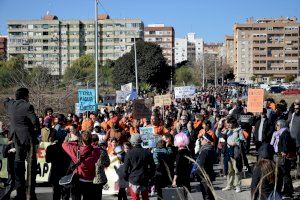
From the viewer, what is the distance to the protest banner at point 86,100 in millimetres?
18344

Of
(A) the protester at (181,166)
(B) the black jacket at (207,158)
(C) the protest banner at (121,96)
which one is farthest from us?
(C) the protest banner at (121,96)

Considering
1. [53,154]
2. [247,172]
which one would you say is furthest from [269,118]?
[53,154]

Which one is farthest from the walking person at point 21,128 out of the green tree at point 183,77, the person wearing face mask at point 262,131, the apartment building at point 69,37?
the apartment building at point 69,37

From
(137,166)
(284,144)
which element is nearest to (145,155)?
(137,166)

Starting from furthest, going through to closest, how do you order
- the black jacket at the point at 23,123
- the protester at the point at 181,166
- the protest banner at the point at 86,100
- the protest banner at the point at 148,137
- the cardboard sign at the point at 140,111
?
the protest banner at the point at 86,100 → the cardboard sign at the point at 140,111 → the protest banner at the point at 148,137 → the protester at the point at 181,166 → the black jacket at the point at 23,123

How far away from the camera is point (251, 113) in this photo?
17.6 m

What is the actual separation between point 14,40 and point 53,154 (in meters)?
144

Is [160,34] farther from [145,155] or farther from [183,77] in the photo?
[145,155]

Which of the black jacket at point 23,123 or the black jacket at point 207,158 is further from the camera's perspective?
the black jacket at point 207,158

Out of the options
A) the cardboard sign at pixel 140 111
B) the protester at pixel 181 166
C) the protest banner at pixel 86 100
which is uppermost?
the protest banner at pixel 86 100

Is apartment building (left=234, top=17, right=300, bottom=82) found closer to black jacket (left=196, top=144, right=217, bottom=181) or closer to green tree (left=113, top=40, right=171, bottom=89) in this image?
green tree (left=113, top=40, right=171, bottom=89)

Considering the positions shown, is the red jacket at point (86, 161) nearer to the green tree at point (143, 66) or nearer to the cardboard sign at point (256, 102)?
the cardboard sign at point (256, 102)

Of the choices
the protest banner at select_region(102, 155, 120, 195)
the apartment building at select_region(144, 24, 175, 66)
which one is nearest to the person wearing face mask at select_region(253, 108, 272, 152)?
the protest banner at select_region(102, 155, 120, 195)

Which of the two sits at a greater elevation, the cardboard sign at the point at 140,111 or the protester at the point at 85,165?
the cardboard sign at the point at 140,111
